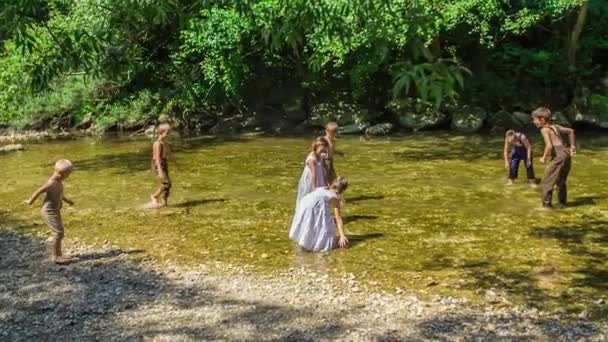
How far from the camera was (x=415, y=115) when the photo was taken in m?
23.8

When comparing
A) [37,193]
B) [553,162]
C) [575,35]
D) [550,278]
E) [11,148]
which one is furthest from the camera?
[575,35]

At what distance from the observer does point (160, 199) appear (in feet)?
38.9

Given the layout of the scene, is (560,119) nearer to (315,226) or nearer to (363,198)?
(363,198)

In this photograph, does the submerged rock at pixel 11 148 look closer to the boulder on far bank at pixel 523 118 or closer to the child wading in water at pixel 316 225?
the child wading in water at pixel 316 225

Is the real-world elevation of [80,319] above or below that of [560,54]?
below

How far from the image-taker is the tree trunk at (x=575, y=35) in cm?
2156

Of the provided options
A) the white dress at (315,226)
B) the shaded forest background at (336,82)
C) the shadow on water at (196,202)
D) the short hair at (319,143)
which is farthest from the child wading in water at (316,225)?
the shaded forest background at (336,82)

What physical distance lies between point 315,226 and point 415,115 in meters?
15.8

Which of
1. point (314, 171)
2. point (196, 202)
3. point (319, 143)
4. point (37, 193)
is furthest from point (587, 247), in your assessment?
point (37, 193)

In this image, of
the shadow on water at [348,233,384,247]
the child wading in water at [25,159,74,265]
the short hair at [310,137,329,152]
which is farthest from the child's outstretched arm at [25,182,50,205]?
the shadow on water at [348,233,384,247]

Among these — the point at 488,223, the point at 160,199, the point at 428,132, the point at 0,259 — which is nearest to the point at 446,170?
the point at 488,223

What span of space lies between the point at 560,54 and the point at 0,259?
2090 centimetres

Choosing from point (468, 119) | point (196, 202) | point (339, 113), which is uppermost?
point (339, 113)

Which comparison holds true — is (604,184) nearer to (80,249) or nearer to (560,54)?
(80,249)
